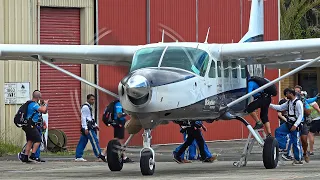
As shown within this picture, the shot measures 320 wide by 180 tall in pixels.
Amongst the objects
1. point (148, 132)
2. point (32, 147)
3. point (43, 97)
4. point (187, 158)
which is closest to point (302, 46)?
point (148, 132)

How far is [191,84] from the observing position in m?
18.3

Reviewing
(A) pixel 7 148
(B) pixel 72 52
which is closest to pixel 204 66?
(B) pixel 72 52

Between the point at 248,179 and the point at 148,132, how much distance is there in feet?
8.58

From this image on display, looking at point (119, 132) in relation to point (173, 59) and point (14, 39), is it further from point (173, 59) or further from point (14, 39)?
point (14, 39)

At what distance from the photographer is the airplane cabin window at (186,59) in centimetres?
1833

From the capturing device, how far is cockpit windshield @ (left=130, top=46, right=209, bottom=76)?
60.0ft

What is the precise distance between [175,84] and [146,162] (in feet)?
5.15

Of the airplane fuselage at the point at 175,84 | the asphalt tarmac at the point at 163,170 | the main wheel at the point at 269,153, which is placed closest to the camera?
the airplane fuselage at the point at 175,84

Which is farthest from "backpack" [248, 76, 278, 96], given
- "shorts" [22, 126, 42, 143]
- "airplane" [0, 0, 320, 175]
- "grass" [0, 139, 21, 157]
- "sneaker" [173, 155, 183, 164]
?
"grass" [0, 139, 21, 157]

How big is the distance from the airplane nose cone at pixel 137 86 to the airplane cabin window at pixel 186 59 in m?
1.25

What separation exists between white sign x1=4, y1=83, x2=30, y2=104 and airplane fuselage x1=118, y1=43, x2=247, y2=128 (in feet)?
32.0

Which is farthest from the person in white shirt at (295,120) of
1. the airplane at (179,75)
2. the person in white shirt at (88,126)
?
the person in white shirt at (88,126)

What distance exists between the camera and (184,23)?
33156 millimetres

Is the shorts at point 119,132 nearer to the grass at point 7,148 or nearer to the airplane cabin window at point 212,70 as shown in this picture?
the airplane cabin window at point 212,70
